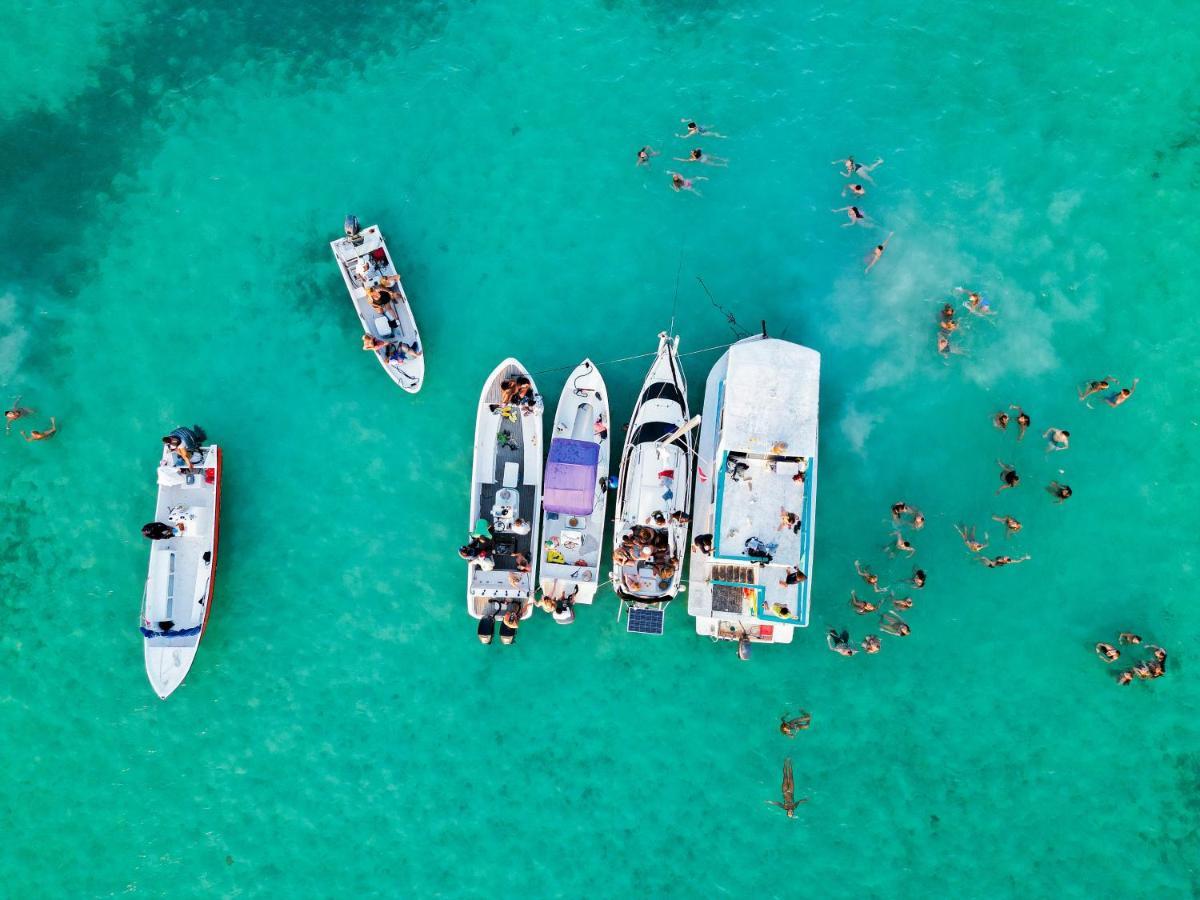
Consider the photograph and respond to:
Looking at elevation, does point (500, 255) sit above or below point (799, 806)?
above

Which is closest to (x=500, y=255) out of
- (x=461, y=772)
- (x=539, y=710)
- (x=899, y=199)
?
(x=899, y=199)

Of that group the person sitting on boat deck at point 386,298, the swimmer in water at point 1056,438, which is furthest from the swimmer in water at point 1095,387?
the person sitting on boat deck at point 386,298

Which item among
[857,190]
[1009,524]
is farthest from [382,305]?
[1009,524]

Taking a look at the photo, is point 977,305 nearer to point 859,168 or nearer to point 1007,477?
point 1007,477

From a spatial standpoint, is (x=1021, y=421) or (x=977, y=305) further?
(x=977, y=305)

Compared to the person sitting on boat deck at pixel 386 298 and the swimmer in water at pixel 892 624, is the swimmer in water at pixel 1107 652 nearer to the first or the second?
the swimmer in water at pixel 892 624

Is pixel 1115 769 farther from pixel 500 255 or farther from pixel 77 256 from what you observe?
pixel 77 256
